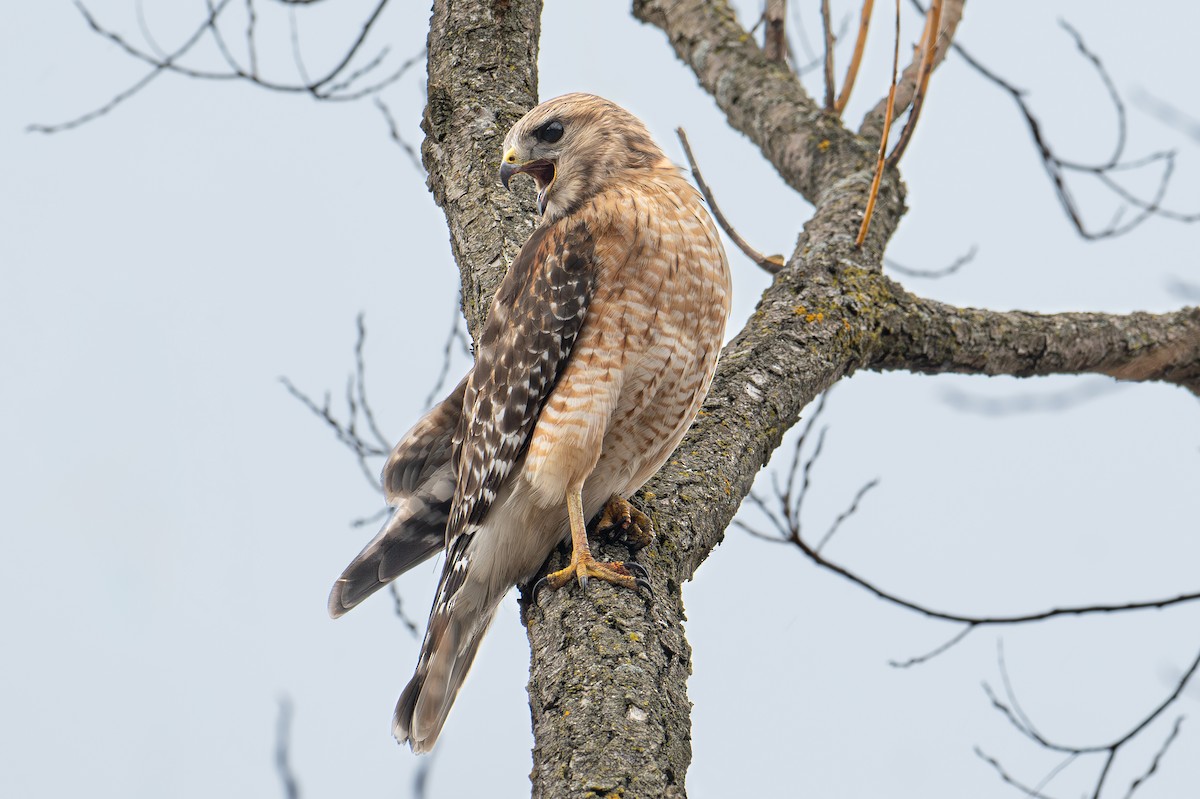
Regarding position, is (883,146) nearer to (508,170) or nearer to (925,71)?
(925,71)

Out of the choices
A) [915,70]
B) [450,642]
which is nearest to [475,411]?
[450,642]

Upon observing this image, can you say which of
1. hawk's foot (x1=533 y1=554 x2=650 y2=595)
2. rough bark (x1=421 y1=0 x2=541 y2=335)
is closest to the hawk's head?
rough bark (x1=421 y1=0 x2=541 y2=335)

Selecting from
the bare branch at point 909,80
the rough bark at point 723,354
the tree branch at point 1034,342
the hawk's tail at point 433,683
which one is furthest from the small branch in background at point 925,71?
the hawk's tail at point 433,683

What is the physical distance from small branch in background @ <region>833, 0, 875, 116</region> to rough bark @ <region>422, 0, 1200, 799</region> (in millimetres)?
79

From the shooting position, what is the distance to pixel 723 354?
11.6 ft

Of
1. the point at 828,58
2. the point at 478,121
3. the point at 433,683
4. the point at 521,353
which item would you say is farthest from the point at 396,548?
the point at 828,58

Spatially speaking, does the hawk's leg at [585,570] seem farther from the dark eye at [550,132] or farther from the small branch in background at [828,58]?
the small branch in background at [828,58]

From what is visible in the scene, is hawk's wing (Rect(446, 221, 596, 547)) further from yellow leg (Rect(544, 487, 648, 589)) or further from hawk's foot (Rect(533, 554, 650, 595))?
hawk's foot (Rect(533, 554, 650, 595))

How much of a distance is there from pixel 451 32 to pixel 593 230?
4.14ft

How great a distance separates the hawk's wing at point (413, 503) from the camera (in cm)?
337

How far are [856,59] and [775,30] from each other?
1.87 ft

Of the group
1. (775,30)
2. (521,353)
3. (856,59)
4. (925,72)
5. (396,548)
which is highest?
(775,30)

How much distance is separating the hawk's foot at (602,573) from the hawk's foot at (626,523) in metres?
0.14

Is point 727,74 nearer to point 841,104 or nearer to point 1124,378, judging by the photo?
point 841,104
